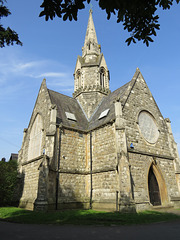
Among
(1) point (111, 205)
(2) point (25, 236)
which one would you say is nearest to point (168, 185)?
(1) point (111, 205)

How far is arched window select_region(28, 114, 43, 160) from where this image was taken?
18.6 meters

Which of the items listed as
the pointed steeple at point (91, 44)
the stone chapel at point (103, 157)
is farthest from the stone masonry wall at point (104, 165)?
the pointed steeple at point (91, 44)

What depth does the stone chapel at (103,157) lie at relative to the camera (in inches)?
552

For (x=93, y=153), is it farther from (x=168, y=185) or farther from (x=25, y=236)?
(x=25, y=236)

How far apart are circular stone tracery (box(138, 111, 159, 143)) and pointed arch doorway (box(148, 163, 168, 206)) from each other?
8.62ft

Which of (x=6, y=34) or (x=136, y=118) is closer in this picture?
(x=6, y=34)

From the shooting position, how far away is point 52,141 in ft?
51.1

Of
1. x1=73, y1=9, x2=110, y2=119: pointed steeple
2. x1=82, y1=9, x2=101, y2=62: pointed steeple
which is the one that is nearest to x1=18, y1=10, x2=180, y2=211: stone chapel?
x1=73, y1=9, x2=110, y2=119: pointed steeple

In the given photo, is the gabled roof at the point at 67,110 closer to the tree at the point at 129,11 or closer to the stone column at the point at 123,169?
the stone column at the point at 123,169

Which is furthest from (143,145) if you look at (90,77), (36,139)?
(90,77)

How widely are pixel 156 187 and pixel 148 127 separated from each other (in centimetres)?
553

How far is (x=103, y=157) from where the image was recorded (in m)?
16.1

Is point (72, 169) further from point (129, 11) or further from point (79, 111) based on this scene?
point (129, 11)

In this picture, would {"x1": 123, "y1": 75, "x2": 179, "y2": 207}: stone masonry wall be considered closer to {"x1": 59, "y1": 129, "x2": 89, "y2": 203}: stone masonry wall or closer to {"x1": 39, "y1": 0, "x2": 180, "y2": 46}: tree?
{"x1": 59, "y1": 129, "x2": 89, "y2": 203}: stone masonry wall
